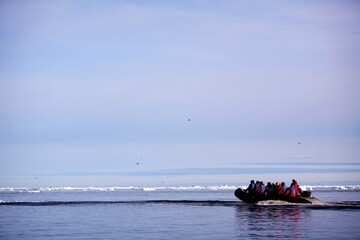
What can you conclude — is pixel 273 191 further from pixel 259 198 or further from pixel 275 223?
pixel 275 223

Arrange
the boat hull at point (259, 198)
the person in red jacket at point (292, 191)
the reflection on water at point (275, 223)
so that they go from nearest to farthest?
the reflection on water at point (275, 223) < the person in red jacket at point (292, 191) < the boat hull at point (259, 198)

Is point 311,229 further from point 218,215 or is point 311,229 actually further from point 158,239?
point 218,215

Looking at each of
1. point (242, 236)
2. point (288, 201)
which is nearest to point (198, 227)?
point (242, 236)

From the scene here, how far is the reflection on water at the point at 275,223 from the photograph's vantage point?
26484 millimetres

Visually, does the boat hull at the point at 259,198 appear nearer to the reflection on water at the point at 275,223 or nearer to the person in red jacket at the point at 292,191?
the person in red jacket at the point at 292,191

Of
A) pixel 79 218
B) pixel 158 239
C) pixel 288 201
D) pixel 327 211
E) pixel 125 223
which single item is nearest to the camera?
pixel 158 239

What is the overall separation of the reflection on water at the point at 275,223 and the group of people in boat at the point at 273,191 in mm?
5998

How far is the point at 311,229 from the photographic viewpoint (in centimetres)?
2845

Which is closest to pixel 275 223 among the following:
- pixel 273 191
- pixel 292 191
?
pixel 292 191

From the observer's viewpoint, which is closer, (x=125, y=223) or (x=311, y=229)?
(x=311, y=229)

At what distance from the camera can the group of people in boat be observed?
47562mm

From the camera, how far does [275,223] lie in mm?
31562

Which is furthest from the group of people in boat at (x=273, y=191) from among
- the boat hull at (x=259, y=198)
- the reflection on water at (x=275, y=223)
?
the reflection on water at (x=275, y=223)

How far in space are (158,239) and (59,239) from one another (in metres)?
4.14
